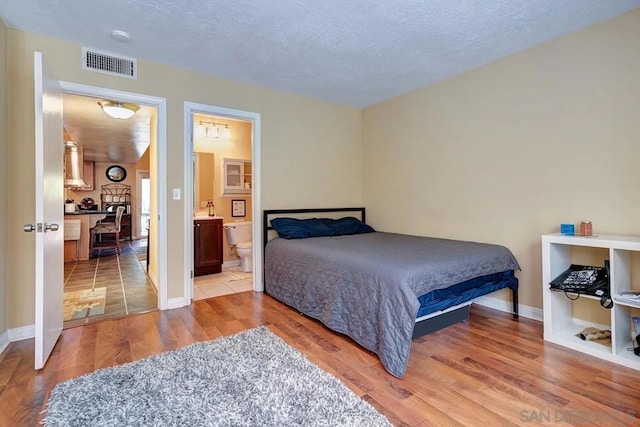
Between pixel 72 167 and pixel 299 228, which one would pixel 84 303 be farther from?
pixel 72 167

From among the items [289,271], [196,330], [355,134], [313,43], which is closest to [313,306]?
[289,271]

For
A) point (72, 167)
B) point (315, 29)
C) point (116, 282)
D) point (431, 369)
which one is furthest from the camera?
point (72, 167)

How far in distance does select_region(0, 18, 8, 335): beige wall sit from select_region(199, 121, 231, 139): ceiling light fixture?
105 inches

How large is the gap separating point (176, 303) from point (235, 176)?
2.54 meters

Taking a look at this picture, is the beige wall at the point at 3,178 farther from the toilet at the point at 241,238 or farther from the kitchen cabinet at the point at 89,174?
the kitchen cabinet at the point at 89,174

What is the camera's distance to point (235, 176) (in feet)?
17.2

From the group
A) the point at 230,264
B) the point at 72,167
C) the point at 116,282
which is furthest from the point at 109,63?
the point at 72,167

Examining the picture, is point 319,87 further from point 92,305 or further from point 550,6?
point 92,305

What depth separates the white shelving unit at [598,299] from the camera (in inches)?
80.6

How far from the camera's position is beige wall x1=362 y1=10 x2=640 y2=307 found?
2.31 m

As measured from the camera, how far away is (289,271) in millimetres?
3133

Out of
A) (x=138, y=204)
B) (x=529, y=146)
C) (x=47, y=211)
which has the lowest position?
(x=47, y=211)

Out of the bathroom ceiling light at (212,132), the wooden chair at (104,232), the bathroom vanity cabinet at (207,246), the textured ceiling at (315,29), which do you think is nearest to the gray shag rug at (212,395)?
the textured ceiling at (315,29)

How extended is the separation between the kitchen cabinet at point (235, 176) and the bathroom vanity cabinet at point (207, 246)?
2.35ft
